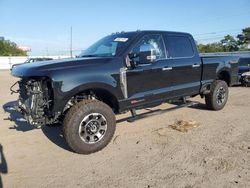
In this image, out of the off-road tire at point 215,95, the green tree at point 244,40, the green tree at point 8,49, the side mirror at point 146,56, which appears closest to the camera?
the side mirror at point 146,56

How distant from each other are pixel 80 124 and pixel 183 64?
2.90 meters

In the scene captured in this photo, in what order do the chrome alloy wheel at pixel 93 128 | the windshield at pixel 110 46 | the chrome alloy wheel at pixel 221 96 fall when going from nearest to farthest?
the chrome alloy wheel at pixel 93 128
the windshield at pixel 110 46
the chrome alloy wheel at pixel 221 96

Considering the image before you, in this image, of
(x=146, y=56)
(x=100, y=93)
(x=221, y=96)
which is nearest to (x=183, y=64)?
(x=146, y=56)

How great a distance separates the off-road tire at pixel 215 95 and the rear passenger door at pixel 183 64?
1.84ft

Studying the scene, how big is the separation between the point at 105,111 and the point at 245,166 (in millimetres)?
2268

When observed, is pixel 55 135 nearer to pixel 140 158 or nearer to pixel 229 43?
pixel 140 158

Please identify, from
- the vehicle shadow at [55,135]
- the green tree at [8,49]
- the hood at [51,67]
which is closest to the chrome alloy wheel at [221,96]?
the hood at [51,67]

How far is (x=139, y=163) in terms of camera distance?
174 inches

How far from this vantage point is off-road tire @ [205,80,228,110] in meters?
7.50

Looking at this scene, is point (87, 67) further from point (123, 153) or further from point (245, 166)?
point (245, 166)

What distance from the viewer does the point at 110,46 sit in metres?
5.93

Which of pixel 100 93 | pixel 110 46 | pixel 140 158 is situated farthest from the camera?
pixel 110 46

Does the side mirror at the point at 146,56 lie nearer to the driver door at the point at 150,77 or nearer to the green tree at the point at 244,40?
the driver door at the point at 150,77

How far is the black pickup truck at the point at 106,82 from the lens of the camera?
184 inches
